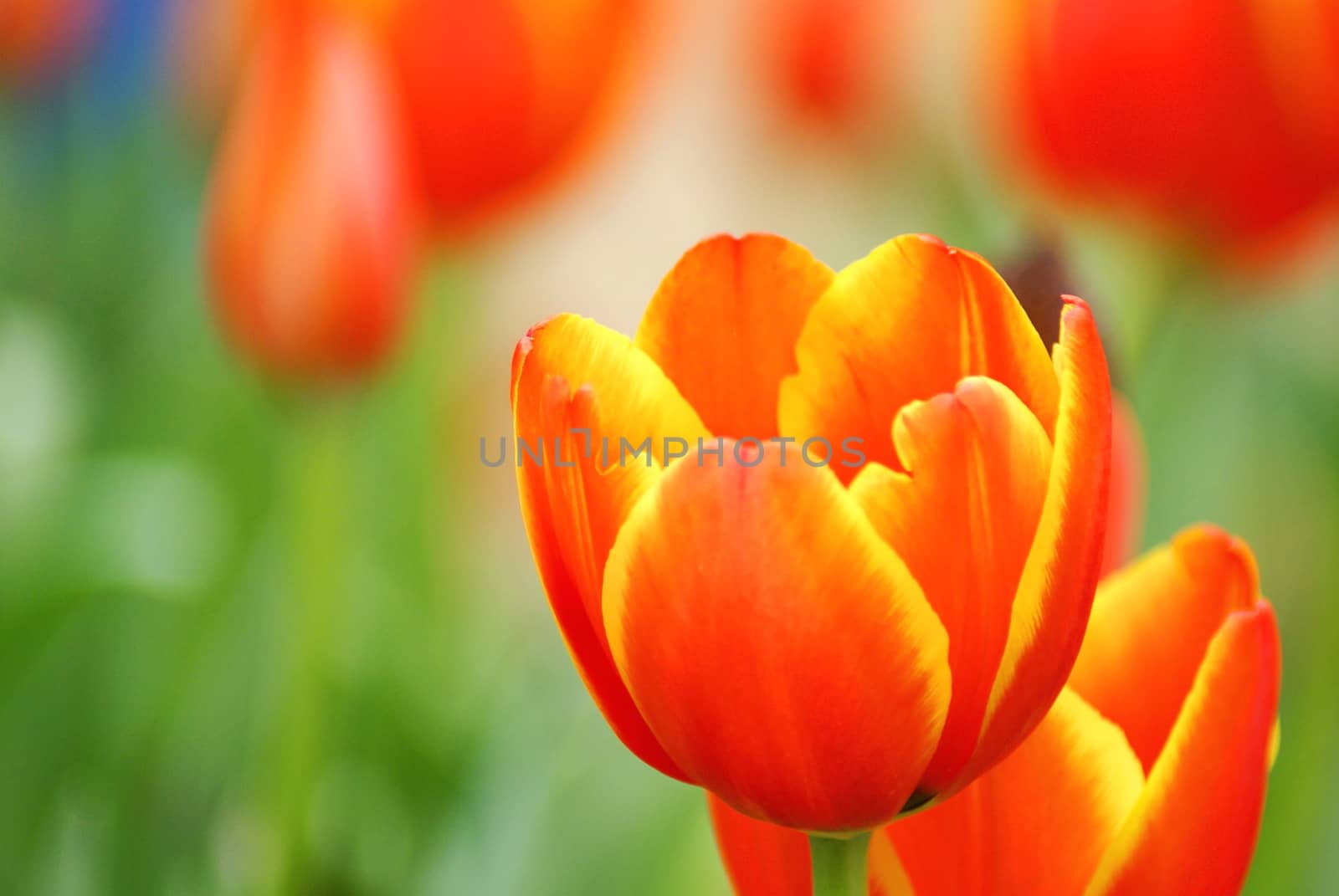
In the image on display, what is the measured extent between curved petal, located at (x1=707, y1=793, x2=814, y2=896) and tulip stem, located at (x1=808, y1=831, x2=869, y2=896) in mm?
10

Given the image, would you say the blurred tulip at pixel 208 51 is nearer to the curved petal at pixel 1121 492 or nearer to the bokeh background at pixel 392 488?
the bokeh background at pixel 392 488

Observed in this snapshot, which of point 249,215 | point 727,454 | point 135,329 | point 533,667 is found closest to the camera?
point 727,454

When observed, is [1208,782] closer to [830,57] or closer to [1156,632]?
[1156,632]

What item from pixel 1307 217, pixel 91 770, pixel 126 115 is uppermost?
pixel 126 115

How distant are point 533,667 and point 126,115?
1.19ft

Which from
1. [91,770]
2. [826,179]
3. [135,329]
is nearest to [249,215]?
[91,770]

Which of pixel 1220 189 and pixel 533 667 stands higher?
pixel 1220 189

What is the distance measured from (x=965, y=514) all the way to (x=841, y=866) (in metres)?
0.04

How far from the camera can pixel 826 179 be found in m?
0.71

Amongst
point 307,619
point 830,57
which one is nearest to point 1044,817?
point 307,619

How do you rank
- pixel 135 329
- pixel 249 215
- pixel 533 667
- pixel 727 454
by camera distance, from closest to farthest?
pixel 727 454
pixel 249 215
pixel 533 667
pixel 135 329

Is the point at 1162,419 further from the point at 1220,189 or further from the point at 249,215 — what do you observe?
the point at 249,215

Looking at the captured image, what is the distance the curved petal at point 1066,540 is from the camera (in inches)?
5.7

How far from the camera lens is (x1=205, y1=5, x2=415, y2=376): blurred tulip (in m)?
0.34
